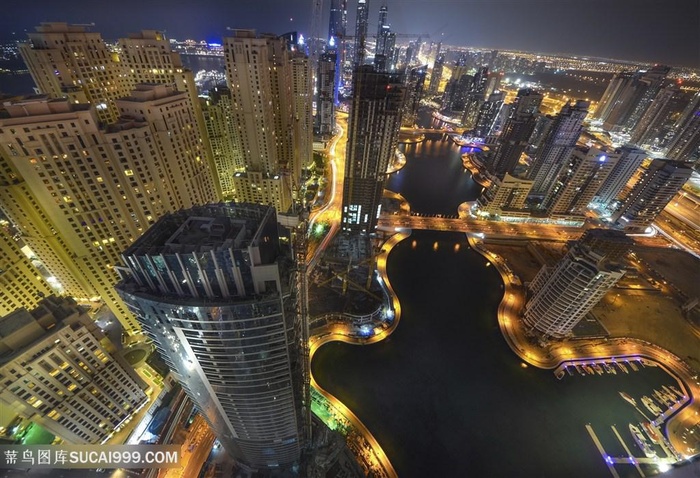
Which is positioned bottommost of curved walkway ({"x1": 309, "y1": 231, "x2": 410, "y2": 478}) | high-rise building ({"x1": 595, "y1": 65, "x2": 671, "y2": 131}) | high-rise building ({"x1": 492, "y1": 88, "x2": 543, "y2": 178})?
curved walkway ({"x1": 309, "y1": 231, "x2": 410, "y2": 478})

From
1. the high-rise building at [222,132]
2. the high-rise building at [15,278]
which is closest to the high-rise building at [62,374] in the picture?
the high-rise building at [15,278]

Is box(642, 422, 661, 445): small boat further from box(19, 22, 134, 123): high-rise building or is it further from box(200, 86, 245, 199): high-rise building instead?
box(19, 22, 134, 123): high-rise building

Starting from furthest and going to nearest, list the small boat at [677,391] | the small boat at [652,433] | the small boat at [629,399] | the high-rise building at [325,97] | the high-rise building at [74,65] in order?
the high-rise building at [325,97], the small boat at [677,391], the small boat at [629,399], the high-rise building at [74,65], the small boat at [652,433]

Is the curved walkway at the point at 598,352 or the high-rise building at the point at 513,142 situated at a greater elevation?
the high-rise building at the point at 513,142

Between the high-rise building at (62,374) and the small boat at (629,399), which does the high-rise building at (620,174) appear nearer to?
the small boat at (629,399)

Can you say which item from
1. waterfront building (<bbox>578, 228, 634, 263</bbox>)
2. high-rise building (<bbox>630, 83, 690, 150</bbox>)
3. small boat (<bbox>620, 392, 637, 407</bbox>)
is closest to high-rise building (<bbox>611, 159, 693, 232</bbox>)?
waterfront building (<bbox>578, 228, 634, 263</bbox>)

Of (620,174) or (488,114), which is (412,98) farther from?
(620,174)
